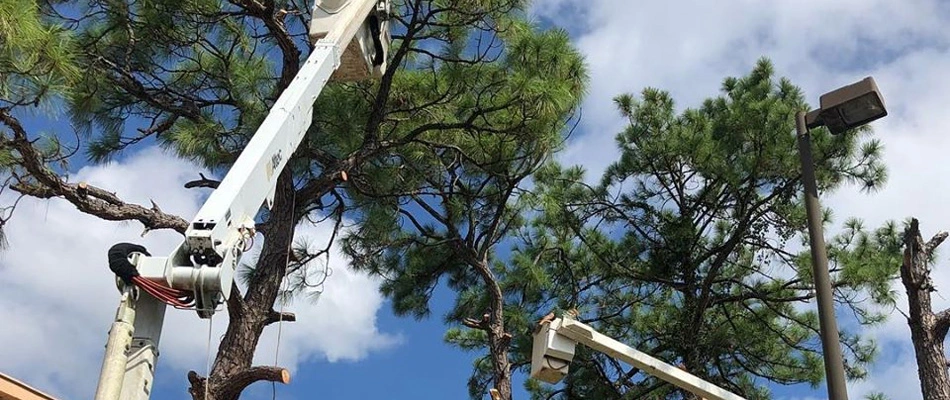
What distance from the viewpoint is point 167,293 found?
3477mm

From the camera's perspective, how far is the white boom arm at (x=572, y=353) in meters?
6.01

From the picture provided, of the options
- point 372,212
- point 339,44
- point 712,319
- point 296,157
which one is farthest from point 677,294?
point 339,44

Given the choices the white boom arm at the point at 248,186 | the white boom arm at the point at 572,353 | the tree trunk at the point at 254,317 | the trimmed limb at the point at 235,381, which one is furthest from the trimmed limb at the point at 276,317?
the white boom arm at the point at 248,186

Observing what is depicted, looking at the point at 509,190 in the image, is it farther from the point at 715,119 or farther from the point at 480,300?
the point at 715,119

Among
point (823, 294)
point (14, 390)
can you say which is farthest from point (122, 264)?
point (823, 294)

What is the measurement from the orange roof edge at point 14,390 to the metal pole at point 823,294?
13.5 feet

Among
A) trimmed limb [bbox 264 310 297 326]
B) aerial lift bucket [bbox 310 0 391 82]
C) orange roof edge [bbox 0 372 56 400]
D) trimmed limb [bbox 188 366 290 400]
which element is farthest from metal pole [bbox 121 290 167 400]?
trimmed limb [bbox 264 310 297 326]

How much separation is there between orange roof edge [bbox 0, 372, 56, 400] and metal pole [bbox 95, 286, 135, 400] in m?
1.67

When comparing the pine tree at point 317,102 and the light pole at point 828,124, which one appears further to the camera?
the pine tree at point 317,102

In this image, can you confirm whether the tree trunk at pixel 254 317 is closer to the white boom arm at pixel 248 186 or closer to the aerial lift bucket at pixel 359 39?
the aerial lift bucket at pixel 359 39

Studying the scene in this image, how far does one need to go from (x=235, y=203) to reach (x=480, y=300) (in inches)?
324

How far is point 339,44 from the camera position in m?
5.35

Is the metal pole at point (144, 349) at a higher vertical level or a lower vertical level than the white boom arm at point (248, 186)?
lower

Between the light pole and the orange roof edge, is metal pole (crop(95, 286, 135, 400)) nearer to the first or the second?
the orange roof edge
